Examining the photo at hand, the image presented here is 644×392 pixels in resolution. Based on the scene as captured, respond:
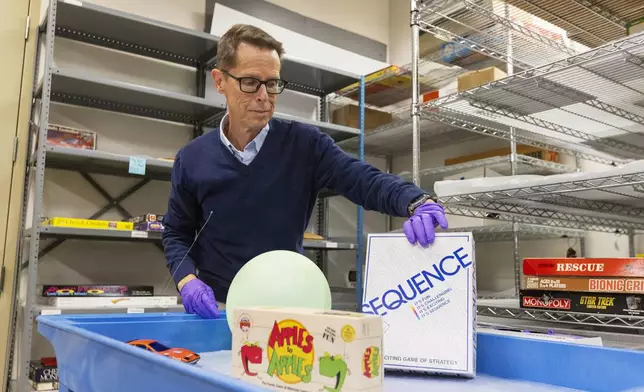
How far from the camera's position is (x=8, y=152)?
260cm

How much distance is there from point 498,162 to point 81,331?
241 cm

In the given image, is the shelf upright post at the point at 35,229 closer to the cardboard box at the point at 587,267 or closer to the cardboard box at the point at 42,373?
the cardboard box at the point at 42,373

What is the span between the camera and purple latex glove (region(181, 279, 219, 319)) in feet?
3.21

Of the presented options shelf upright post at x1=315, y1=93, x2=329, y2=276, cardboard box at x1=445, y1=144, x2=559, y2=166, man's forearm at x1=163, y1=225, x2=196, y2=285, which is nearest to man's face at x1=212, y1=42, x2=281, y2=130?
man's forearm at x1=163, y1=225, x2=196, y2=285

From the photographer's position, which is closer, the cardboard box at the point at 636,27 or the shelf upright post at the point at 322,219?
the cardboard box at the point at 636,27

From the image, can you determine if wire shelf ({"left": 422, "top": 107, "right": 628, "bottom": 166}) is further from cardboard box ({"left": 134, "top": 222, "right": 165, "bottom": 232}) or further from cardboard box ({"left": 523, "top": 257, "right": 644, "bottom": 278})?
cardboard box ({"left": 134, "top": 222, "right": 165, "bottom": 232})

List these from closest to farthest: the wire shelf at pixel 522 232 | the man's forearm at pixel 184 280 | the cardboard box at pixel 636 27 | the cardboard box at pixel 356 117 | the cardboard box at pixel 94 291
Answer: the man's forearm at pixel 184 280 < the cardboard box at pixel 636 27 < the cardboard box at pixel 94 291 < the wire shelf at pixel 522 232 < the cardboard box at pixel 356 117

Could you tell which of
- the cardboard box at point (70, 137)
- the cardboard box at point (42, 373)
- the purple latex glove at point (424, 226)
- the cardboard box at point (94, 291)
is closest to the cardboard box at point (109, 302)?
the cardboard box at point (94, 291)

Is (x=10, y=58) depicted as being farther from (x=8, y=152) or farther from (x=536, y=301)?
(x=536, y=301)

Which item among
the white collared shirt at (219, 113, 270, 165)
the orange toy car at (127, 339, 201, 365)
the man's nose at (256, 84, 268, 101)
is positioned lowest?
the orange toy car at (127, 339, 201, 365)

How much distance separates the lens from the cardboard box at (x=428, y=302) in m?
0.70

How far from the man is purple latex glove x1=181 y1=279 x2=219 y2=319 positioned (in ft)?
0.16

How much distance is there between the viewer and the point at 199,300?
101 cm

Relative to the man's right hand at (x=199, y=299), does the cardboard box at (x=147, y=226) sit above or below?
above
